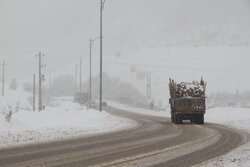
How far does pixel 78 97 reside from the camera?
126 meters

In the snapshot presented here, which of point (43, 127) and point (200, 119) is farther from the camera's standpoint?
point (200, 119)

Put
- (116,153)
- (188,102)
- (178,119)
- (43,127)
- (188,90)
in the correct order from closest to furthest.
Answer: (116,153) < (43,127) < (188,102) < (178,119) < (188,90)

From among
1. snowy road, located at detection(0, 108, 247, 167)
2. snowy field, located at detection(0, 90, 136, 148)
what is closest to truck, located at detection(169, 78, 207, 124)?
snowy field, located at detection(0, 90, 136, 148)

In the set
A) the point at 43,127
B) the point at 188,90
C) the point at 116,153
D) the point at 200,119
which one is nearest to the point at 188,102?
the point at 188,90

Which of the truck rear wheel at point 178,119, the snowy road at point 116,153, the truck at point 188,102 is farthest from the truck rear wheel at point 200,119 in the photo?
the snowy road at point 116,153

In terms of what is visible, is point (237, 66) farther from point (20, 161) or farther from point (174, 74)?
point (20, 161)

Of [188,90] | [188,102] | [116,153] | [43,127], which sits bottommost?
[43,127]

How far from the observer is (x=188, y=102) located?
37844 mm

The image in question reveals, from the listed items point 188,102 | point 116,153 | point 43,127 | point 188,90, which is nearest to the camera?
point 116,153

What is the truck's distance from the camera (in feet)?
124

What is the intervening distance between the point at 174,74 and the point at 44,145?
170247mm

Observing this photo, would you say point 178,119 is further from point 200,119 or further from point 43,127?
point 43,127

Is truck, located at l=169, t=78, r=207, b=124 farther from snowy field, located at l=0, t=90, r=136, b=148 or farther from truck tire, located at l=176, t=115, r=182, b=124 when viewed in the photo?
snowy field, located at l=0, t=90, r=136, b=148

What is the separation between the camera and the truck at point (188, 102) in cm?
3778
